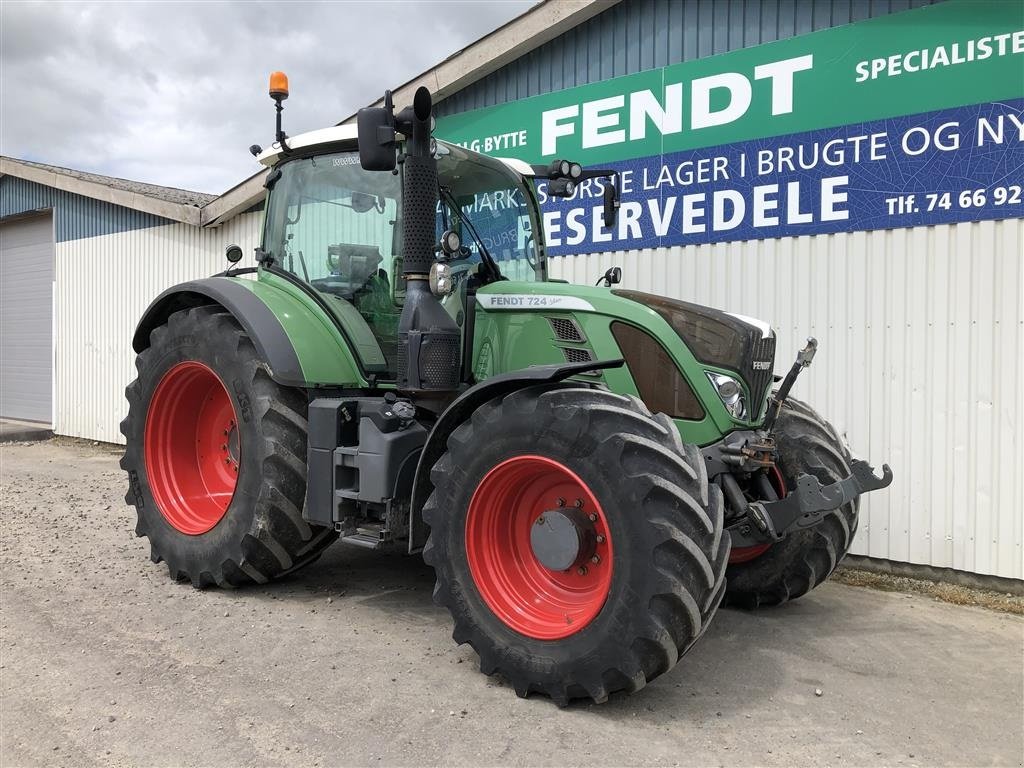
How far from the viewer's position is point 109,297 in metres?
12.1

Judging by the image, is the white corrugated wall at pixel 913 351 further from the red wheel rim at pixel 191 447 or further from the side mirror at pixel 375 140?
the red wheel rim at pixel 191 447

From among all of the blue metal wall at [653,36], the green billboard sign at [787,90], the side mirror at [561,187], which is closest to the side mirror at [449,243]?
the side mirror at [561,187]

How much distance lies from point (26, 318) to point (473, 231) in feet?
40.0

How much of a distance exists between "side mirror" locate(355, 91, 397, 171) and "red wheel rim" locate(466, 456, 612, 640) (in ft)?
5.09

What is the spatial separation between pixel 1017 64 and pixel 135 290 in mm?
10548

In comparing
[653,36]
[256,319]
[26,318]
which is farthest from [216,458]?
[26,318]

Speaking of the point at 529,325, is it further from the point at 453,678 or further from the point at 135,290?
the point at 135,290

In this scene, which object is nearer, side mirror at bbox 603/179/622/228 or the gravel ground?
the gravel ground

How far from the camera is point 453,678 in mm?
3834

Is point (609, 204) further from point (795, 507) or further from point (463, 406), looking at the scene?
point (795, 507)

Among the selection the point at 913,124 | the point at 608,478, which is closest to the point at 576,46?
the point at 913,124

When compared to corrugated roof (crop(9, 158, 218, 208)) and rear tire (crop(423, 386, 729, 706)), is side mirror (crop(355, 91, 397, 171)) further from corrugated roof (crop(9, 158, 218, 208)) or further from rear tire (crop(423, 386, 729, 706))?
corrugated roof (crop(9, 158, 218, 208))

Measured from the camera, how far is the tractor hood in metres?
4.08

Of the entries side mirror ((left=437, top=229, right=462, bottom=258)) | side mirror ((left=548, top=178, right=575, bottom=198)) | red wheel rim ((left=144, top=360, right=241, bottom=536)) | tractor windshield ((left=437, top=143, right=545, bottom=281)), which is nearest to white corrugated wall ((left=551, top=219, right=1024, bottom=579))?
side mirror ((left=548, top=178, right=575, bottom=198))
